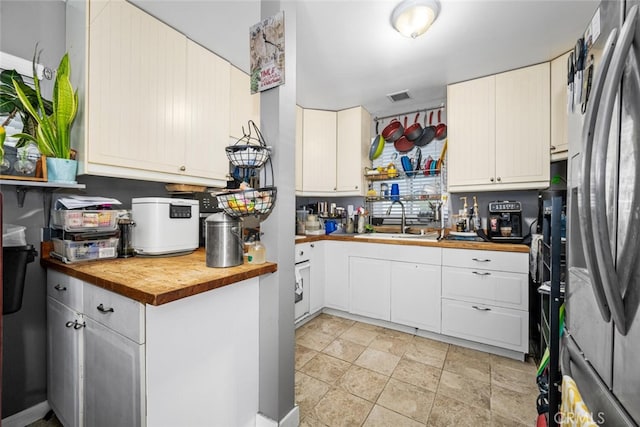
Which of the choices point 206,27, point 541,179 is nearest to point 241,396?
point 206,27

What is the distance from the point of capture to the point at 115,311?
0.93 meters

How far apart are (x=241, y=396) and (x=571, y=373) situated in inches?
50.6

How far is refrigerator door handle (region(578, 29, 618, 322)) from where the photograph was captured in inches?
24.2

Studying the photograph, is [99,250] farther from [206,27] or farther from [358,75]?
[358,75]

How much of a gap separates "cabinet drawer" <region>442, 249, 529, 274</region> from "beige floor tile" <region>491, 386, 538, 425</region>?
2.59 feet

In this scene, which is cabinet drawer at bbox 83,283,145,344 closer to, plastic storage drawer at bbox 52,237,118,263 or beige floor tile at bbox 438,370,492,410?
plastic storage drawer at bbox 52,237,118,263

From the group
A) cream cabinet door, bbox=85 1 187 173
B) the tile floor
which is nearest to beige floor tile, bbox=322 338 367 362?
the tile floor

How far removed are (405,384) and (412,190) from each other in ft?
6.41

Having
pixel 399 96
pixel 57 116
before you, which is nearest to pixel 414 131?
pixel 399 96

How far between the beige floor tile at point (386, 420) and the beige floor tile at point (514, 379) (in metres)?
0.70

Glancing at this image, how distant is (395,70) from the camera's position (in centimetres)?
223

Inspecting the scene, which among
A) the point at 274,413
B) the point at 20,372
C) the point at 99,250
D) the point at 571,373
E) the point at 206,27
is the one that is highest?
the point at 206,27

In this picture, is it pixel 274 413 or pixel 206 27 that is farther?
pixel 206 27

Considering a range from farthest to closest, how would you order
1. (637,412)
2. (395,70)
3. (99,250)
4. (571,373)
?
(395,70)
(99,250)
(571,373)
(637,412)
